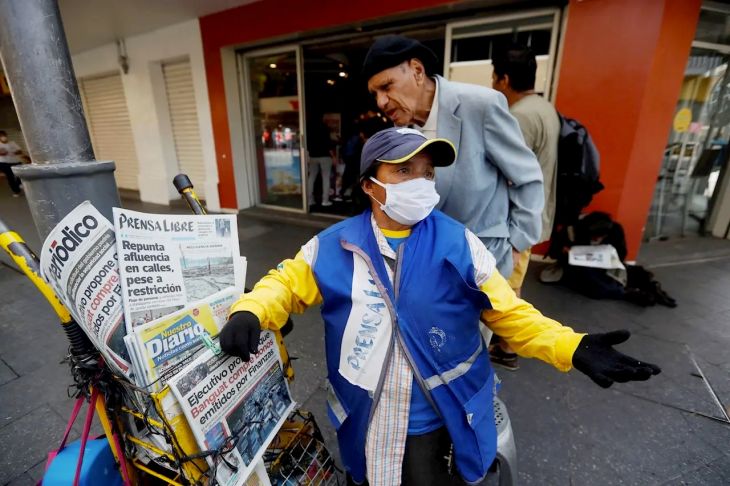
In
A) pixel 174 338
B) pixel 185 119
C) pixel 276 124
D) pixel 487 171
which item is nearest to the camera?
pixel 174 338

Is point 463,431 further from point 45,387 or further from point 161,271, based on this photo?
point 45,387

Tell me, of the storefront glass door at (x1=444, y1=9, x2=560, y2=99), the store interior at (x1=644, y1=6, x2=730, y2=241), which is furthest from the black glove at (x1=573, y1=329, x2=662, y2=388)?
the store interior at (x1=644, y1=6, x2=730, y2=241)

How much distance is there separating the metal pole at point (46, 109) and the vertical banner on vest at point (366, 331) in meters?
0.84

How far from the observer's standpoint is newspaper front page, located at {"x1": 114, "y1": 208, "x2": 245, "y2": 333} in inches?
35.9

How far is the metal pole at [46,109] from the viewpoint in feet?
3.14

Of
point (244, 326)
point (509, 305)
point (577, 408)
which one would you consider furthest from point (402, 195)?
point (577, 408)

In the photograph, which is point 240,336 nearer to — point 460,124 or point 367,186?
point 367,186

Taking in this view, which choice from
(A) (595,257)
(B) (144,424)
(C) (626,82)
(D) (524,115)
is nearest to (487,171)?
(D) (524,115)

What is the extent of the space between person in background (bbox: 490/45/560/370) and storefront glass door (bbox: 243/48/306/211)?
15.4 feet

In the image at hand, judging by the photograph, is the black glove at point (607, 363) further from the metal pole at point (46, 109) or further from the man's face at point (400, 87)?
the metal pole at point (46, 109)

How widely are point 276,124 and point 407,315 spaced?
6.63 metres

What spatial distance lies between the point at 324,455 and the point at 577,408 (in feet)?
5.71

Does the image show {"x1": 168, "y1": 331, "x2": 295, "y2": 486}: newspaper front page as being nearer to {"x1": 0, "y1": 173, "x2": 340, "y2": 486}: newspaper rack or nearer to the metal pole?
{"x1": 0, "y1": 173, "x2": 340, "y2": 486}: newspaper rack

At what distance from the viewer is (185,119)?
7.78 m
